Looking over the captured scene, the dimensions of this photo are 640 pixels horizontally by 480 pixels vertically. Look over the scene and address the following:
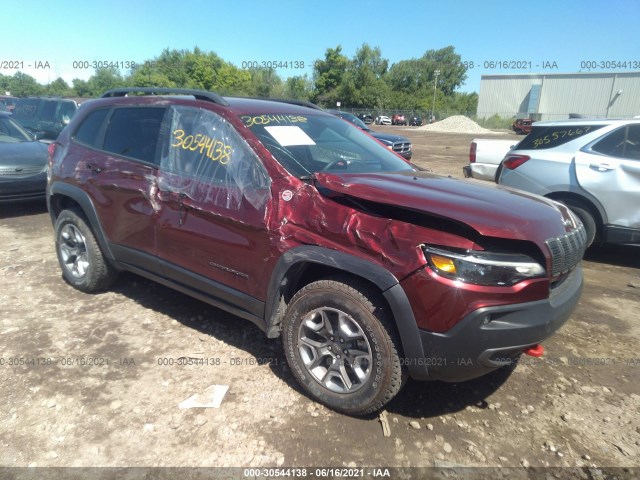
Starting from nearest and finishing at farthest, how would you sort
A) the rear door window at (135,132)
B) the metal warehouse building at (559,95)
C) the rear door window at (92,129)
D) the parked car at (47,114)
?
the rear door window at (135,132), the rear door window at (92,129), the parked car at (47,114), the metal warehouse building at (559,95)

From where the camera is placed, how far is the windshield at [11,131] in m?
7.66

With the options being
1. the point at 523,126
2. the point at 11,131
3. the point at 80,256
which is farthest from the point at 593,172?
the point at 523,126

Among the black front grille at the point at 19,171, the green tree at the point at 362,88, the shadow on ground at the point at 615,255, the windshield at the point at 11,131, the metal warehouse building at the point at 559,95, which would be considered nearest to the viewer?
the shadow on ground at the point at 615,255

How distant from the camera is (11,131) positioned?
7.85 meters

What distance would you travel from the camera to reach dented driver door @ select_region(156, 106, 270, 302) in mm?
2744

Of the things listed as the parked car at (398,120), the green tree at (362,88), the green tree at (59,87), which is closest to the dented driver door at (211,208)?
the parked car at (398,120)

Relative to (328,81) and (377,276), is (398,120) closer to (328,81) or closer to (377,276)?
(328,81)

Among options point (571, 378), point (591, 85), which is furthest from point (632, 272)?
point (591, 85)

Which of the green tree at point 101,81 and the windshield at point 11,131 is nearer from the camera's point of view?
the windshield at point 11,131

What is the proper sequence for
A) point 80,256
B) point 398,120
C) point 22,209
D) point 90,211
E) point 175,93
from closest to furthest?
point 175,93 → point 90,211 → point 80,256 → point 22,209 → point 398,120

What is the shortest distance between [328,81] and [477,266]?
6844 cm

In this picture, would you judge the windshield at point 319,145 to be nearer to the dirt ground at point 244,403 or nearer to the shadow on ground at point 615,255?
the dirt ground at point 244,403

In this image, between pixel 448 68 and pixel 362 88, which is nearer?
pixel 362 88

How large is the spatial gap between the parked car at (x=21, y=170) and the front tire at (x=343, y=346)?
6.18m
